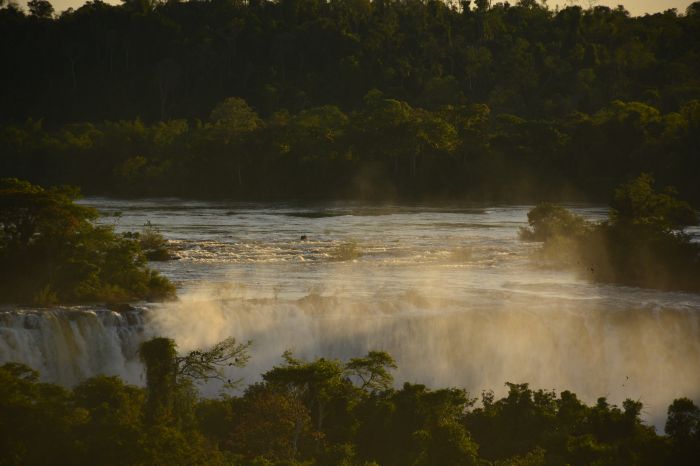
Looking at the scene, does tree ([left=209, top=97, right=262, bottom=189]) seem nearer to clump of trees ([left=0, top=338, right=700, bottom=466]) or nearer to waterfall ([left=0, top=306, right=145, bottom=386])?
waterfall ([left=0, top=306, right=145, bottom=386])

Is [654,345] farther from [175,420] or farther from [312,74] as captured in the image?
[312,74]

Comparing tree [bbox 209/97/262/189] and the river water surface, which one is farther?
tree [bbox 209/97/262/189]

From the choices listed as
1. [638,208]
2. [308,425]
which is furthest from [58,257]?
[638,208]

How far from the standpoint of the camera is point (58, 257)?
44.4 metres

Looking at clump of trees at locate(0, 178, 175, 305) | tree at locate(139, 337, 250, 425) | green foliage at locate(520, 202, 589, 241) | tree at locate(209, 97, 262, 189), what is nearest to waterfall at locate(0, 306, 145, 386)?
tree at locate(139, 337, 250, 425)

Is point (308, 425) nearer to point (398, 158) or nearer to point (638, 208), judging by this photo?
point (638, 208)

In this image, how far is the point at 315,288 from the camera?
156 feet

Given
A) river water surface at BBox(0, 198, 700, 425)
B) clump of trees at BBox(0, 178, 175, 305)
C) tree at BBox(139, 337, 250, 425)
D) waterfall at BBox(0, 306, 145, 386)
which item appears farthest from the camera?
clump of trees at BBox(0, 178, 175, 305)

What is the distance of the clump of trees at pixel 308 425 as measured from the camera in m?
25.7

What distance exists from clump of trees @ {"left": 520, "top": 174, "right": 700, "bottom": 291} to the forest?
3837 cm

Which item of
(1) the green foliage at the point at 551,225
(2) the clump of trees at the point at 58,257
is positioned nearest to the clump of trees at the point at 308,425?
(2) the clump of trees at the point at 58,257

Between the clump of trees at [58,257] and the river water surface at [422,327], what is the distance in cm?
188

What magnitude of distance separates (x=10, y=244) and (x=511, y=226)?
125 ft

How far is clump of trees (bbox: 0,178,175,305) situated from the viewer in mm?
43500
